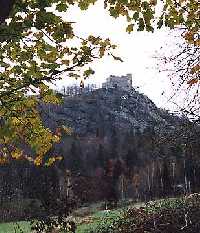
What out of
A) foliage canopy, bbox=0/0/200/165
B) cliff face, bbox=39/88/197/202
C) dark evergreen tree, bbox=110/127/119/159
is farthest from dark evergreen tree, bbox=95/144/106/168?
foliage canopy, bbox=0/0/200/165

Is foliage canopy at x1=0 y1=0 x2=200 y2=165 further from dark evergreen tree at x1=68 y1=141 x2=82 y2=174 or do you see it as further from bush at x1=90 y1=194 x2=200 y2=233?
dark evergreen tree at x1=68 y1=141 x2=82 y2=174

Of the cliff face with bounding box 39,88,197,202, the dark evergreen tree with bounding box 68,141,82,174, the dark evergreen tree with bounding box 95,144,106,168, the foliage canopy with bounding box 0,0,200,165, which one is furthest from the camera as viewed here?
the dark evergreen tree with bounding box 95,144,106,168

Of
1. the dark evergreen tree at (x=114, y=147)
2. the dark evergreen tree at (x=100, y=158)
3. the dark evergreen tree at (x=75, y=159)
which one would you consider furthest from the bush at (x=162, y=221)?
the dark evergreen tree at (x=114, y=147)

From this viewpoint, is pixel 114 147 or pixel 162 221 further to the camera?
pixel 114 147

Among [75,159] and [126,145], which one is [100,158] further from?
[126,145]

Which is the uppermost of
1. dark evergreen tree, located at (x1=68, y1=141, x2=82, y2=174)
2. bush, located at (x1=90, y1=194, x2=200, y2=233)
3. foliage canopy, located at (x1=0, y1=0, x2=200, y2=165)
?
dark evergreen tree, located at (x1=68, y1=141, x2=82, y2=174)

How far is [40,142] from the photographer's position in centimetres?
732

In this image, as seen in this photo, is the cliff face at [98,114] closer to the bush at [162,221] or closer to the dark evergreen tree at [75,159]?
the dark evergreen tree at [75,159]

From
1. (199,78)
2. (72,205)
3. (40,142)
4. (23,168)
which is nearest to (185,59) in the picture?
(199,78)

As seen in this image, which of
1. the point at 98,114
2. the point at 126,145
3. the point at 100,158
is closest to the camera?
the point at 100,158

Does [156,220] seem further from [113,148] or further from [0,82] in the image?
[113,148]

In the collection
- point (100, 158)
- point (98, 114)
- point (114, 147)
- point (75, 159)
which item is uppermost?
point (98, 114)

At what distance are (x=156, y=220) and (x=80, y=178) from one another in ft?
15.7

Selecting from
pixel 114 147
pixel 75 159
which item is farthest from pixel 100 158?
pixel 114 147
